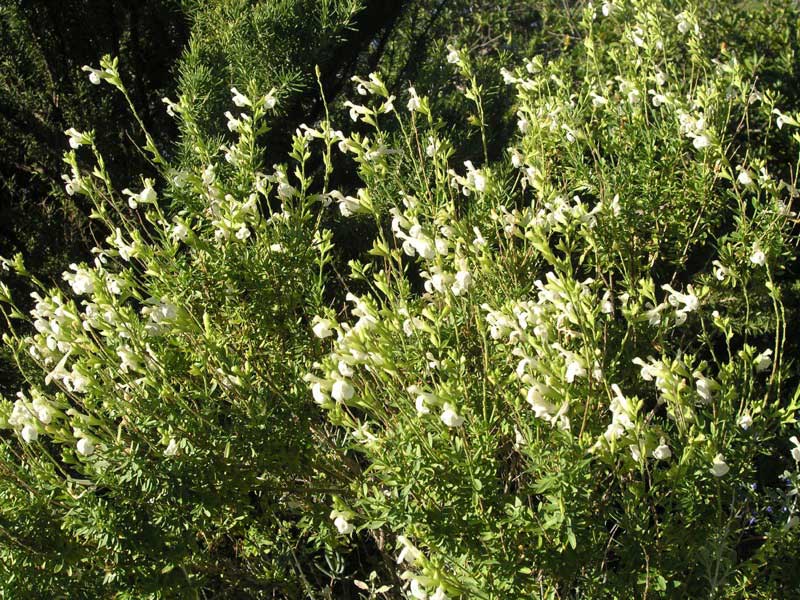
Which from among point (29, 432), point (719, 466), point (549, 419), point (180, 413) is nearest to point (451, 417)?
point (549, 419)

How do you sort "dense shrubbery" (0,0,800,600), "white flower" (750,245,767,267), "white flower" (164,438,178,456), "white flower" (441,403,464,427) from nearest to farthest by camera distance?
"white flower" (441,403,464,427) < "dense shrubbery" (0,0,800,600) < "white flower" (164,438,178,456) < "white flower" (750,245,767,267)

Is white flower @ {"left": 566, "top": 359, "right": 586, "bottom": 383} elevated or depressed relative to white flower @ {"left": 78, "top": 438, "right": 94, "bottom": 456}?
elevated

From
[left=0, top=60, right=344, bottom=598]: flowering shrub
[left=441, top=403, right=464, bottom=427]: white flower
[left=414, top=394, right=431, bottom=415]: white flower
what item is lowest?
[left=0, top=60, right=344, bottom=598]: flowering shrub

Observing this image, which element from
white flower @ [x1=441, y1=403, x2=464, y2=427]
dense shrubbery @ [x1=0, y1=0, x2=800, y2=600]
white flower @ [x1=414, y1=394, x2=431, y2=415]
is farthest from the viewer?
dense shrubbery @ [x1=0, y1=0, x2=800, y2=600]

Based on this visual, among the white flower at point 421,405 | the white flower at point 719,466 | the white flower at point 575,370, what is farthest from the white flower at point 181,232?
the white flower at point 719,466

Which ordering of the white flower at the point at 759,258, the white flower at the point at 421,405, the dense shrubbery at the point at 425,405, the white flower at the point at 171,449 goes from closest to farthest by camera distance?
1. the white flower at the point at 421,405
2. the dense shrubbery at the point at 425,405
3. the white flower at the point at 171,449
4. the white flower at the point at 759,258

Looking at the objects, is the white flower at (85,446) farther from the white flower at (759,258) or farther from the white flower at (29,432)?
the white flower at (759,258)

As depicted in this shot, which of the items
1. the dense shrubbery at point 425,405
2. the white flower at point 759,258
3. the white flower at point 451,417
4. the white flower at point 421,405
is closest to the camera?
the white flower at point 451,417

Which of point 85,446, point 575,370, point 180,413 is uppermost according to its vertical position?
point 575,370

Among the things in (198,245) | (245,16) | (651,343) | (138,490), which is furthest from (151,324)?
(245,16)

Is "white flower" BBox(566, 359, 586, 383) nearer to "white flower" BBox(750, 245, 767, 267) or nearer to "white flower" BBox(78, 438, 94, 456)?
"white flower" BBox(750, 245, 767, 267)

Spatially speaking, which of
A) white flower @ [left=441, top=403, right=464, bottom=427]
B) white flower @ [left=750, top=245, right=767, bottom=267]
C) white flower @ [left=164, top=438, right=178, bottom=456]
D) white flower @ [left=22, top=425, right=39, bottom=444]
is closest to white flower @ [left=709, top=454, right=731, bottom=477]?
white flower @ [left=441, top=403, right=464, bottom=427]

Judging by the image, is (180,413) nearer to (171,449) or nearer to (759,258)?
(171,449)

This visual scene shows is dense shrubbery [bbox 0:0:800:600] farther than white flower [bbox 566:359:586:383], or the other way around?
dense shrubbery [bbox 0:0:800:600]
